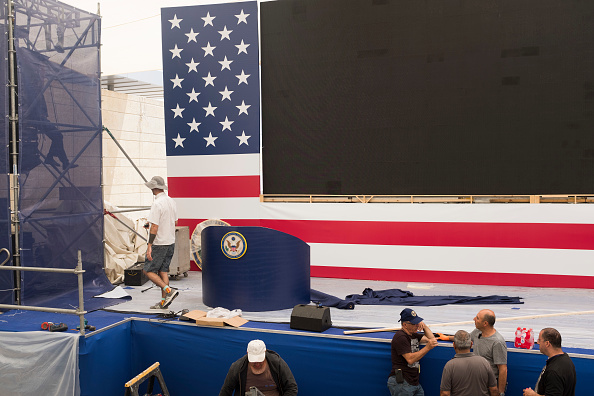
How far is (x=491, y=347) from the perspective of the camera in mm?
5590

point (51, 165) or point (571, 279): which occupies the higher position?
point (51, 165)

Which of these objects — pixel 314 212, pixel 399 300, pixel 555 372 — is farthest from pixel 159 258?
pixel 555 372

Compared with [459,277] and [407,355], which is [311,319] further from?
[459,277]

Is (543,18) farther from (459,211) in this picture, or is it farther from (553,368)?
(553,368)

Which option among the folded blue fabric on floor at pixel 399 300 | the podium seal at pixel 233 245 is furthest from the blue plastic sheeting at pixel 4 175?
the folded blue fabric on floor at pixel 399 300

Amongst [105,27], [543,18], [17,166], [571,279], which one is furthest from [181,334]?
[105,27]

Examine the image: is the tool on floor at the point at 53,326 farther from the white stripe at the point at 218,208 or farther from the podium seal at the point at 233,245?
the white stripe at the point at 218,208

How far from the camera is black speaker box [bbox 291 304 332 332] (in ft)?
21.9

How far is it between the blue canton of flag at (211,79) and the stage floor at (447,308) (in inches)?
107

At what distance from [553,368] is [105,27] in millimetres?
10817

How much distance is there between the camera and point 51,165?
330 inches

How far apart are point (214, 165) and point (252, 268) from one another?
11.7 feet

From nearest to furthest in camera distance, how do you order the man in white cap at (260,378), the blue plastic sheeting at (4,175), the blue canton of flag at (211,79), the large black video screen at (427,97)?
the man in white cap at (260,378), the blue plastic sheeting at (4,175), the large black video screen at (427,97), the blue canton of flag at (211,79)

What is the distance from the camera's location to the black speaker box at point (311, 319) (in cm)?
668
